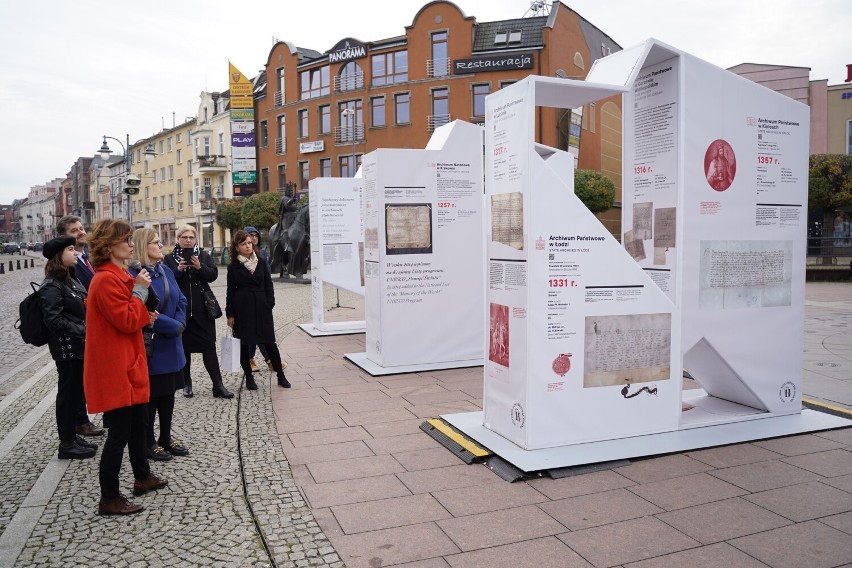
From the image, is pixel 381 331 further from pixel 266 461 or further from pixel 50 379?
pixel 50 379

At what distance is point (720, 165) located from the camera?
5.61m

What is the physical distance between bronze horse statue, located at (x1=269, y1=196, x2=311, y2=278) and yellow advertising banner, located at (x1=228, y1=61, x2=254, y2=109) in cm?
2883

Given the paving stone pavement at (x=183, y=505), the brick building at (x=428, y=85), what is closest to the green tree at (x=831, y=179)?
the brick building at (x=428, y=85)

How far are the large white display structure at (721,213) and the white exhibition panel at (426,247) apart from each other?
10.3 feet

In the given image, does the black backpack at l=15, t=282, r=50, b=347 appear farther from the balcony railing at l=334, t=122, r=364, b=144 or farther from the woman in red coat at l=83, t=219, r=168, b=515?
the balcony railing at l=334, t=122, r=364, b=144

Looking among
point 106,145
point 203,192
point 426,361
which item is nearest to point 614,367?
point 426,361

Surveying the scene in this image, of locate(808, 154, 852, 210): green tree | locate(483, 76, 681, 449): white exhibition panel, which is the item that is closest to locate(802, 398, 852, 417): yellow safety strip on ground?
locate(483, 76, 681, 449): white exhibition panel

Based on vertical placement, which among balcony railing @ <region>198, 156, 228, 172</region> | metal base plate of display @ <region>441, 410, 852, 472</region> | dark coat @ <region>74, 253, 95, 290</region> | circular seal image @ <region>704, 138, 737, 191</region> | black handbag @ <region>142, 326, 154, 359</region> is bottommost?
metal base plate of display @ <region>441, 410, 852, 472</region>

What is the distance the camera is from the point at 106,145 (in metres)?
34.9

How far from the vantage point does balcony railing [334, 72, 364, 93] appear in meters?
43.8

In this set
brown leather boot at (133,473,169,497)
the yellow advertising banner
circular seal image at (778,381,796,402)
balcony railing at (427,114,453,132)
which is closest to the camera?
brown leather boot at (133,473,169,497)

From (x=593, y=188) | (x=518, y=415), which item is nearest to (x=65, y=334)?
(x=518, y=415)

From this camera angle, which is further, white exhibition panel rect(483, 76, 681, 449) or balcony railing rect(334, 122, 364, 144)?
balcony railing rect(334, 122, 364, 144)

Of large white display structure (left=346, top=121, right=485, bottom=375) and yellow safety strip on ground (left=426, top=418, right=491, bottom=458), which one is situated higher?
large white display structure (left=346, top=121, right=485, bottom=375)
